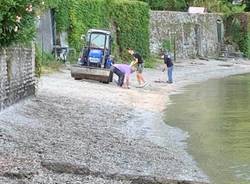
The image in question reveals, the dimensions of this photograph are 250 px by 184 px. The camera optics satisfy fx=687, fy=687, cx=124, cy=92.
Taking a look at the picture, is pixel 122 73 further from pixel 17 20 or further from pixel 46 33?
pixel 17 20

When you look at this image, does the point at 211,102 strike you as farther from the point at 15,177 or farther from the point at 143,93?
the point at 15,177

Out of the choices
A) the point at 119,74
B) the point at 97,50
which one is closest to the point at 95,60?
the point at 97,50

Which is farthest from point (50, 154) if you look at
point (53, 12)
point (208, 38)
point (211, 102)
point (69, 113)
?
point (208, 38)

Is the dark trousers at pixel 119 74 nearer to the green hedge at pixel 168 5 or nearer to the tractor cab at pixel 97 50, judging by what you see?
the tractor cab at pixel 97 50

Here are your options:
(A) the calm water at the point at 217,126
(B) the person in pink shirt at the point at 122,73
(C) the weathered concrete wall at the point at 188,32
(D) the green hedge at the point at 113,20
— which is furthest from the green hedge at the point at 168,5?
(B) the person in pink shirt at the point at 122,73

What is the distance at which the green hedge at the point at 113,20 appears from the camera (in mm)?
36906

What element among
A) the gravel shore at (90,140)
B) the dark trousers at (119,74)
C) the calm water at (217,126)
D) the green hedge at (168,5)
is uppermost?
the green hedge at (168,5)

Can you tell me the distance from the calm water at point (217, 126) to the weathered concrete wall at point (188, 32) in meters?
15.8

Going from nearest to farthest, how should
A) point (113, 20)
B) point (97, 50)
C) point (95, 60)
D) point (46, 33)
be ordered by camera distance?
point (95, 60) → point (97, 50) → point (46, 33) → point (113, 20)

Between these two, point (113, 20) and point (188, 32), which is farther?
point (188, 32)

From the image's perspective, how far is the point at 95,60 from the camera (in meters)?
29.2

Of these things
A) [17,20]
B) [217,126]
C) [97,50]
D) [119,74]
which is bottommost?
[217,126]

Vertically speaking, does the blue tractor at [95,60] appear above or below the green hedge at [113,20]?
below

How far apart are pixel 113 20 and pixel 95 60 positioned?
540 inches
